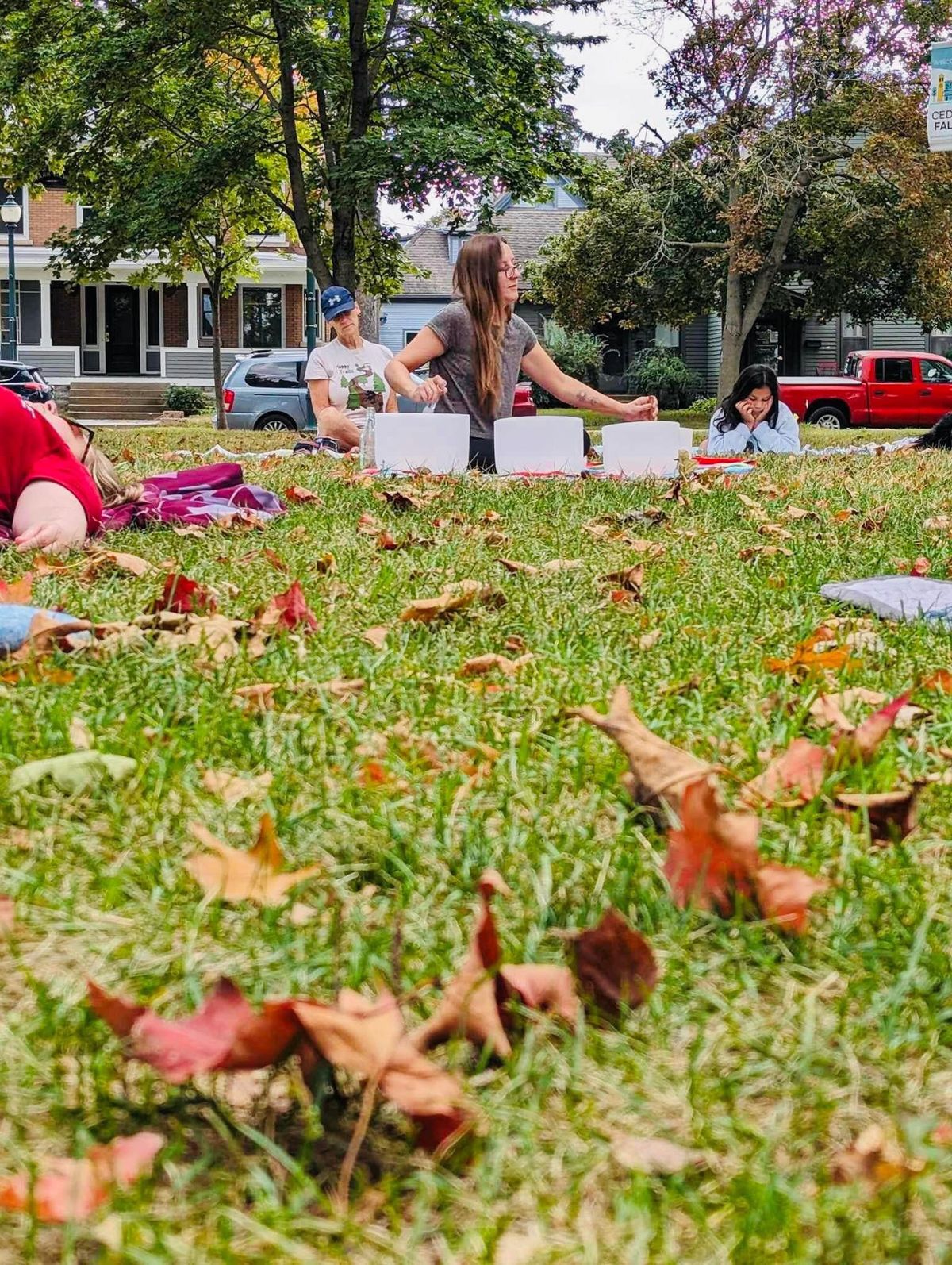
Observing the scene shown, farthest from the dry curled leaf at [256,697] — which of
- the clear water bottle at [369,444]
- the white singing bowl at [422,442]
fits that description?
the clear water bottle at [369,444]

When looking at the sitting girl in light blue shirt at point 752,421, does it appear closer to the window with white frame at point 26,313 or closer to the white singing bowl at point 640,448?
the white singing bowl at point 640,448

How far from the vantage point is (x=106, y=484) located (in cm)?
502

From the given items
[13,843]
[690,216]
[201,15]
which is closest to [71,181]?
[201,15]

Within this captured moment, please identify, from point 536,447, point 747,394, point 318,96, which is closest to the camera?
point 536,447

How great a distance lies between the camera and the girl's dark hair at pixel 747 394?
1102 cm

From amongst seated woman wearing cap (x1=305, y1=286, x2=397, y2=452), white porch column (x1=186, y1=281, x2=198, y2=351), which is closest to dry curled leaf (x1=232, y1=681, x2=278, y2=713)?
seated woman wearing cap (x1=305, y1=286, x2=397, y2=452)

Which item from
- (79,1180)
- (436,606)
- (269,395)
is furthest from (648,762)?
(269,395)

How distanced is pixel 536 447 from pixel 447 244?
4160 centimetres

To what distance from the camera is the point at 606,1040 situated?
1.31 meters

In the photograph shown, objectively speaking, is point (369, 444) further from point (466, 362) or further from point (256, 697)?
point (256, 697)

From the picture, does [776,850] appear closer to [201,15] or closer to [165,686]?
[165,686]

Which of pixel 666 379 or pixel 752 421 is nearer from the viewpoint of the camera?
pixel 752 421

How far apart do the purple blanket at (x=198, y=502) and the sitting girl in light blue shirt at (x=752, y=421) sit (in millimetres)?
6079

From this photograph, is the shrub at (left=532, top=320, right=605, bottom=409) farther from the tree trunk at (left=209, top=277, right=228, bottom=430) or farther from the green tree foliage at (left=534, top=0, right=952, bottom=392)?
the tree trunk at (left=209, top=277, right=228, bottom=430)
